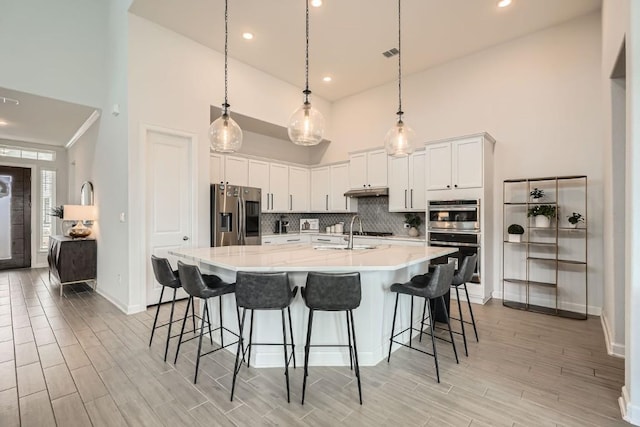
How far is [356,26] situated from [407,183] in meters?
2.51

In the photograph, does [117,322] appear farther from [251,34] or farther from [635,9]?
[635,9]

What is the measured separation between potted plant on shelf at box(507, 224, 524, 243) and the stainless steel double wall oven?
440 mm

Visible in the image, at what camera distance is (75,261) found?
5.06 meters

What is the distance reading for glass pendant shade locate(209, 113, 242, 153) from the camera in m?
3.19

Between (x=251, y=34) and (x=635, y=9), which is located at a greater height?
(x=251, y=34)

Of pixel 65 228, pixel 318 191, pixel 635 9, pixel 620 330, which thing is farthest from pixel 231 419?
pixel 65 228

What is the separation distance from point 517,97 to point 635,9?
110 inches

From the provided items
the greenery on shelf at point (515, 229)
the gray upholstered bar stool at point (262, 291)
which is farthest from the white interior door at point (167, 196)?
the greenery on shelf at point (515, 229)

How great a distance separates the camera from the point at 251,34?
443 cm

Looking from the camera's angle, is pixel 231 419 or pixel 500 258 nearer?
pixel 231 419

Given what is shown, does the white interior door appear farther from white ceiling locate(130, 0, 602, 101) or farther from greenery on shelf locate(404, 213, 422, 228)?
greenery on shelf locate(404, 213, 422, 228)

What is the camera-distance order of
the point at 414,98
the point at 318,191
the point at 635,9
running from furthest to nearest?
1. the point at 318,191
2. the point at 414,98
3. the point at 635,9

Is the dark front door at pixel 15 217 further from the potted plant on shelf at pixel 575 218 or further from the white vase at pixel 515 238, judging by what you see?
the potted plant on shelf at pixel 575 218

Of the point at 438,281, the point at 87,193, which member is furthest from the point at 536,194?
the point at 87,193
